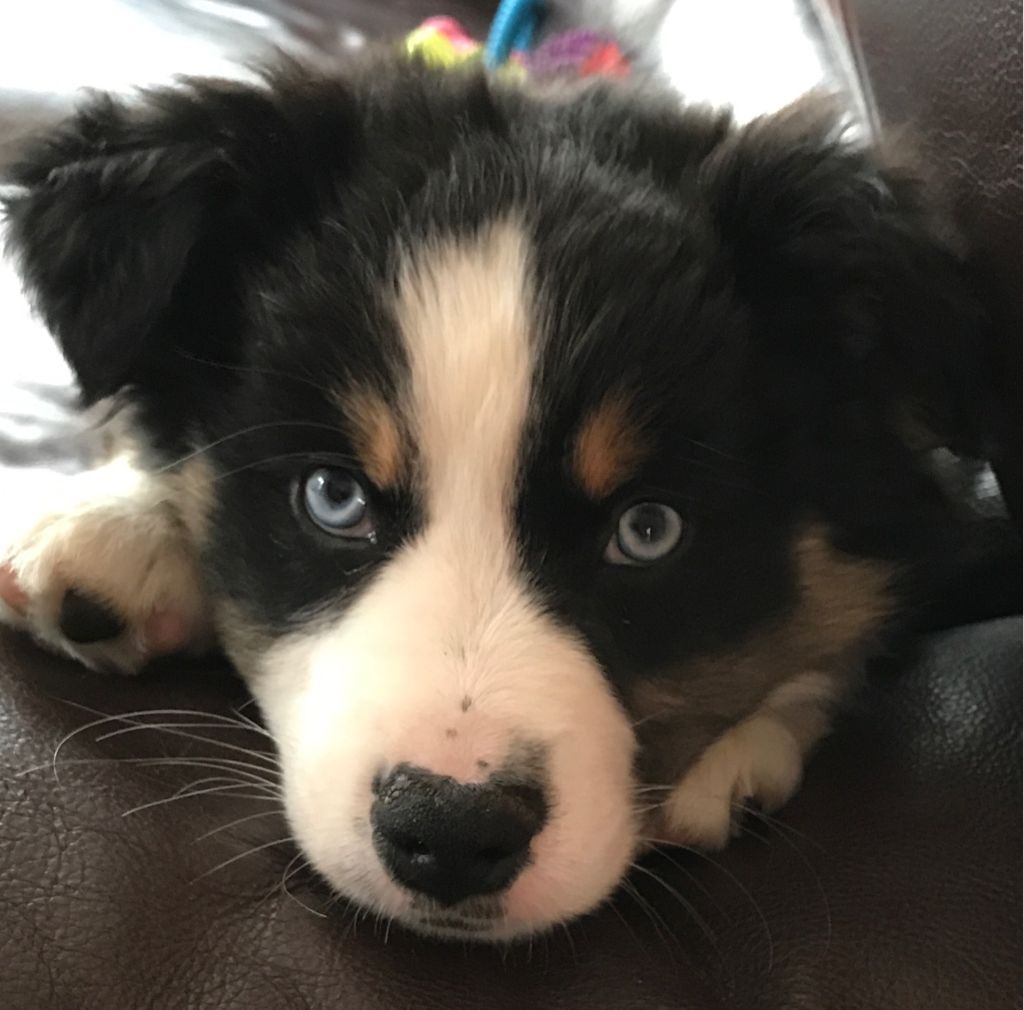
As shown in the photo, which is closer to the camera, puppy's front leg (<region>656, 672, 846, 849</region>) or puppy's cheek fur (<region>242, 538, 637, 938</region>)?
puppy's cheek fur (<region>242, 538, 637, 938</region>)

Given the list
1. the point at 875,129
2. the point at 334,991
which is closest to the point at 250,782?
the point at 334,991

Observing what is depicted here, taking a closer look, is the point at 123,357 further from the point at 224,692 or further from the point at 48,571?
the point at 224,692

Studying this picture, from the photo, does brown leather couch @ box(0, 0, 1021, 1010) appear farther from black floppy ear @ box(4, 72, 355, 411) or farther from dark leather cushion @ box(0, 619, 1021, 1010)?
black floppy ear @ box(4, 72, 355, 411)

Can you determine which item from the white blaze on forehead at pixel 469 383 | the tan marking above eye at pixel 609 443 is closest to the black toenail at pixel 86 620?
the white blaze on forehead at pixel 469 383

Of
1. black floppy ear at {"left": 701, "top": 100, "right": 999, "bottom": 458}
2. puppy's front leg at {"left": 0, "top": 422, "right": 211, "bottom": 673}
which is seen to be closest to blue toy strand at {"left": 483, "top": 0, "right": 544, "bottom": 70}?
black floppy ear at {"left": 701, "top": 100, "right": 999, "bottom": 458}

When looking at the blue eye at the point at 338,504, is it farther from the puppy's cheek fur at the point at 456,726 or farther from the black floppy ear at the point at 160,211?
the black floppy ear at the point at 160,211

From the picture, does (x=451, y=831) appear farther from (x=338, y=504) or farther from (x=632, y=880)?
(x=338, y=504)

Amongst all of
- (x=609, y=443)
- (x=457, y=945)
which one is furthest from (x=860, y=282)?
(x=457, y=945)
